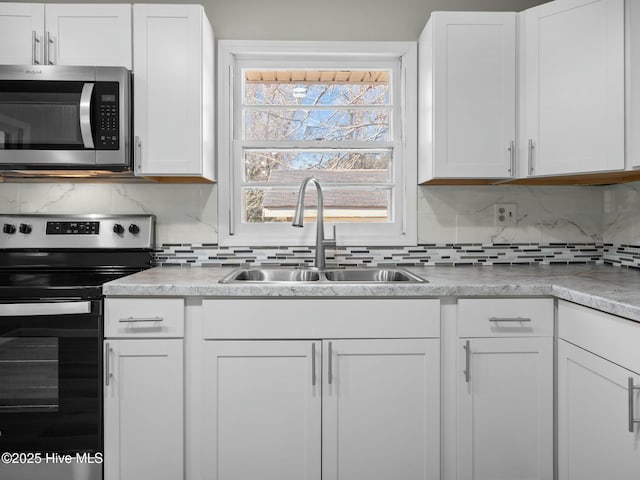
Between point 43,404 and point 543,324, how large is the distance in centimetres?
186

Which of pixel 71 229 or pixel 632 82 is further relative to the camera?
pixel 71 229

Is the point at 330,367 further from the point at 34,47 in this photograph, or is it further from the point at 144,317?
the point at 34,47

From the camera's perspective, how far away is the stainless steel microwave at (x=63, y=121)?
6.24 feet

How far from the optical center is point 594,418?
1.42 meters

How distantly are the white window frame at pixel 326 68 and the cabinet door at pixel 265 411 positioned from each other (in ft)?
2.58

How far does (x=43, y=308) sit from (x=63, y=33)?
1.20 m

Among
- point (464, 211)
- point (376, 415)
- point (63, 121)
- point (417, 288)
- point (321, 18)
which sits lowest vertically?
point (376, 415)

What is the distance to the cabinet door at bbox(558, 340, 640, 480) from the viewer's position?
4.16ft

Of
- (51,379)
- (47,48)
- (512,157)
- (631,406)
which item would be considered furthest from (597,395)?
(47,48)

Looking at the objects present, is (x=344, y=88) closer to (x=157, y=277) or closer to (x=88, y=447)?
(x=157, y=277)

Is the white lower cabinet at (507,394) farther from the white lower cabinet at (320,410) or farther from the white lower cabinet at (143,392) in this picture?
the white lower cabinet at (143,392)

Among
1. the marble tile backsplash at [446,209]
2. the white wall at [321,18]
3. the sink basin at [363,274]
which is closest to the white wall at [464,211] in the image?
the marble tile backsplash at [446,209]

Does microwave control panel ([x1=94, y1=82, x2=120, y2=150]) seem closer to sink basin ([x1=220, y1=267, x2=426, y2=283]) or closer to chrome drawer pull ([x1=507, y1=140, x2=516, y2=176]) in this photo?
sink basin ([x1=220, y1=267, x2=426, y2=283])

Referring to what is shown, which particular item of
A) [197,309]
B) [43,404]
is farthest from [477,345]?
[43,404]
